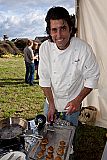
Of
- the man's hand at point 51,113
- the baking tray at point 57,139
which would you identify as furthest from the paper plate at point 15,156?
the man's hand at point 51,113

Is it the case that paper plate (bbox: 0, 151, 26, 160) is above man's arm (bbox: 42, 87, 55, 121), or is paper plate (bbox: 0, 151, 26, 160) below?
below

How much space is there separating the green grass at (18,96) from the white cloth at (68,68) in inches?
72.3

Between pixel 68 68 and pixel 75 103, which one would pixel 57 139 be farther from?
pixel 68 68

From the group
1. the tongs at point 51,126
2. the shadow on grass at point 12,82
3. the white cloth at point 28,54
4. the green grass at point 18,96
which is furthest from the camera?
the shadow on grass at point 12,82

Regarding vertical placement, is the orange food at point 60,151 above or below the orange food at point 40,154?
above

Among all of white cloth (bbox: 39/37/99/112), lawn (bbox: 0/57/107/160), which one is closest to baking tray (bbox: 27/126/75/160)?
white cloth (bbox: 39/37/99/112)

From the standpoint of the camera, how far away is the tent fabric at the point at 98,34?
250cm

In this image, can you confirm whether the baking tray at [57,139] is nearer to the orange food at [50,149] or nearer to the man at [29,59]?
the orange food at [50,149]

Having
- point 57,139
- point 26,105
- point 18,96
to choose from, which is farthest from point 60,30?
point 18,96

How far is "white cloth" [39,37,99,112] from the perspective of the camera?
1.45 m

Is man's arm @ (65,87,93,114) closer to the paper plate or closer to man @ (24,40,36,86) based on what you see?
the paper plate

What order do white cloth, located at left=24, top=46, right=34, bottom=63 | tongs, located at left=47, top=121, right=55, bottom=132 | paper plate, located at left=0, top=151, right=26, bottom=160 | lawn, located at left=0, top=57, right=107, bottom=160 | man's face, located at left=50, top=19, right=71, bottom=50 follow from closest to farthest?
paper plate, located at left=0, top=151, right=26, bottom=160 → tongs, located at left=47, top=121, right=55, bottom=132 → man's face, located at left=50, top=19, right=71, bottom=50 → lawn, located at left=0, top=57, right=107, bottom=160 → white cloth, located at left=24, top=46, right=34, bottom=63

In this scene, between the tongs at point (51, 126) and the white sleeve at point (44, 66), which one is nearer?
the tongs at point (51, 126)

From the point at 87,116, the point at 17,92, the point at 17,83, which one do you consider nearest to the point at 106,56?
the point at 87,116
